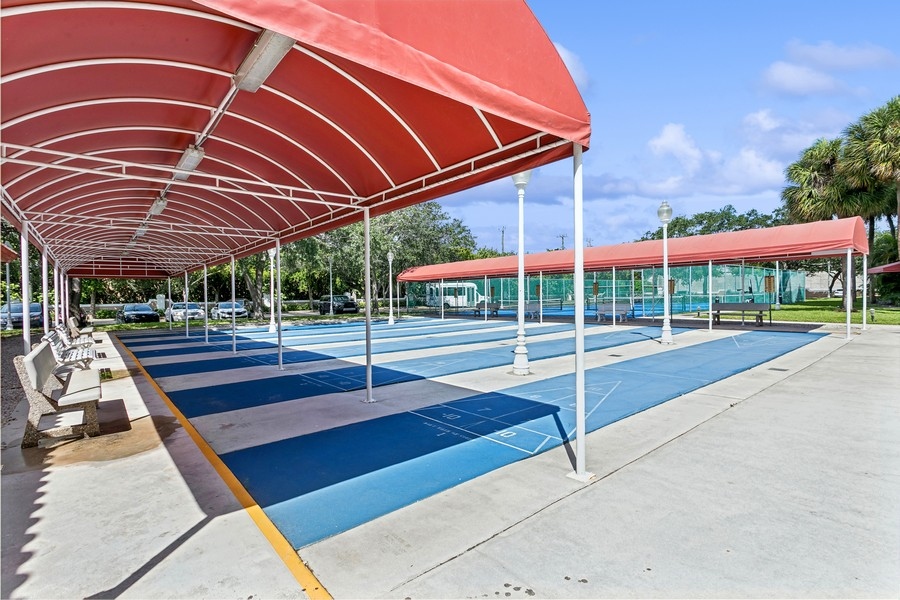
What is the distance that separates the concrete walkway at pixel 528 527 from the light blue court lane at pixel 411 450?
0.25m

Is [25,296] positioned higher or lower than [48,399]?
higher

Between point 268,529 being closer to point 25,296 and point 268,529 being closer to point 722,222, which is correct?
point 25,296

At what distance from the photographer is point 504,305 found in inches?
1549

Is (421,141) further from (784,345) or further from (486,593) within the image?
(784,345)

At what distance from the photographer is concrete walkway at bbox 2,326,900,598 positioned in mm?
2885

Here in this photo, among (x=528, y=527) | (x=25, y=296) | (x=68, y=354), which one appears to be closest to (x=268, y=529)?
(x=528, y=527)

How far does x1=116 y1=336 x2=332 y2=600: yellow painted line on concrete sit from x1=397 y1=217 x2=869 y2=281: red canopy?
13343mm

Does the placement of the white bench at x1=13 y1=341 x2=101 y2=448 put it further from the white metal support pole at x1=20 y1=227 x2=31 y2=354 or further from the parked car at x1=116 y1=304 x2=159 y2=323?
the parked car at x1=116 y1=304 x2=159 y2=323

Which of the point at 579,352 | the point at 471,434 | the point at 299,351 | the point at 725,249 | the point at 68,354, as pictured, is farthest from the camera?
the point at 725,249

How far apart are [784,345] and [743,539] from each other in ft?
44.4

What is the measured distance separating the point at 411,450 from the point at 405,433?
25.1 inches

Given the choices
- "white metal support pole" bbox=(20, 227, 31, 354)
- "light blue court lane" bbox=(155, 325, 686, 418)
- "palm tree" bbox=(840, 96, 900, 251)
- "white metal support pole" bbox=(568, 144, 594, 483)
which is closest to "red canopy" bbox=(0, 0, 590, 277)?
"white metal support pole" bbox=(568, 144, 594, 483)

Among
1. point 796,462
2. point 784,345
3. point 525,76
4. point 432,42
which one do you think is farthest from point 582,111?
point 784,345

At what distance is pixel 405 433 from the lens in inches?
233
